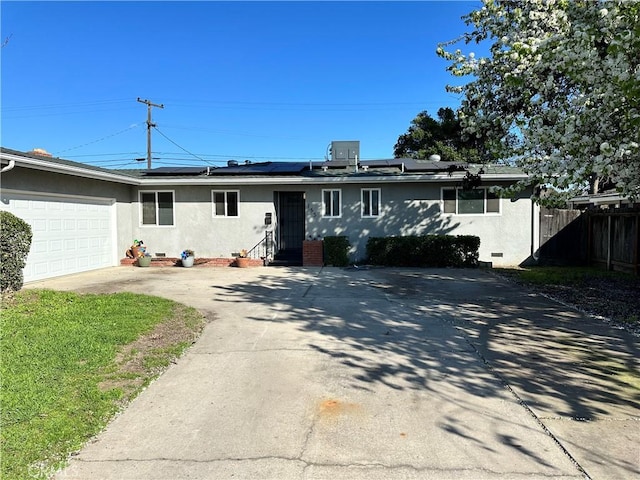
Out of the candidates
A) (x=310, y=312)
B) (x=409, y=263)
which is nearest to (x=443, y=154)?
(x=409, y=263)

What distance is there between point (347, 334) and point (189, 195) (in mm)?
10722

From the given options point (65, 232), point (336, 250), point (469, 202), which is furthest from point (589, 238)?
point (65, 232)

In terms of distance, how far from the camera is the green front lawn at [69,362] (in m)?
3.01

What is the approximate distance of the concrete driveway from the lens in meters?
2.80

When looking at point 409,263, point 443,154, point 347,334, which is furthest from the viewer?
point 443,154

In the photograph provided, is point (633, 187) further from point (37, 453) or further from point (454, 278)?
point (37, 453)

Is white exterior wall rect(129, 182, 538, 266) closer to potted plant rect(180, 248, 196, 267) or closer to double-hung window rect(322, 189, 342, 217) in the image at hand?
double-hung window rect(322, 189, 342, 217)

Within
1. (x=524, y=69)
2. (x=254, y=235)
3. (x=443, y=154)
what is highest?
(x=443, y=154)

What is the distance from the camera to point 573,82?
21.6 ft

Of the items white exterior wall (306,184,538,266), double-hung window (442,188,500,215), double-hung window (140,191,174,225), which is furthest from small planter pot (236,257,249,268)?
double-hung window (442,188,500,215)

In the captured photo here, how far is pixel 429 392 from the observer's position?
3900mm

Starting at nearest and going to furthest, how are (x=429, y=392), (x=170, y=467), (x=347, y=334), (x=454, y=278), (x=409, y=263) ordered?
1. (x=170, y=467)
2. (x=429, y=392)
3. (x=347, y=334)
4. (x=454, y=278)
5. (x=409, y=263)

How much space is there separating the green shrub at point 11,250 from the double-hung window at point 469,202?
11447 mm

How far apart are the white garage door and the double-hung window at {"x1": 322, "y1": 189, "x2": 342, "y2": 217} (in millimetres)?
6898
